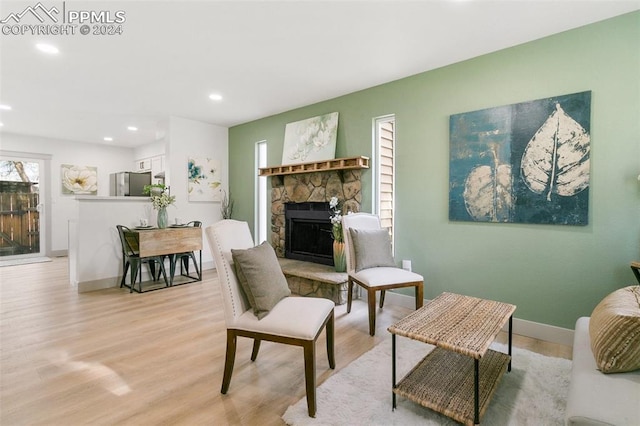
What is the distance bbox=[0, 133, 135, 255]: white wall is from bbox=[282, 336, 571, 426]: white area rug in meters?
6.85

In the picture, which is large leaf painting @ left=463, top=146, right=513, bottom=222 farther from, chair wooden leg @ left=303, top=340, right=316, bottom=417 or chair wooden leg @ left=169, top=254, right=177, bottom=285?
chair wooden leg @ left=169, top=254, right=177, bottom=285

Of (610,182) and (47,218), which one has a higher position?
(610,182)

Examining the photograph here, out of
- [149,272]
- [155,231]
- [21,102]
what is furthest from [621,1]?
[21,102]

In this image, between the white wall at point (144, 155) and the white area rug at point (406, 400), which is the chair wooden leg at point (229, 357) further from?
the white wall at point (144, 155)

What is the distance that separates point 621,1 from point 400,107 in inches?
71.0

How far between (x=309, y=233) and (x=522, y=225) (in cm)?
260

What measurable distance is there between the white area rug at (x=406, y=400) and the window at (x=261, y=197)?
336 centimetres

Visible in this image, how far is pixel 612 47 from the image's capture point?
7.64 feet

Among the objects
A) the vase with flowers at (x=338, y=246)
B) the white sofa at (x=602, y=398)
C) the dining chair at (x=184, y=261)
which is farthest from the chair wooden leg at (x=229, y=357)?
the dining chair at (x=184, y=261)

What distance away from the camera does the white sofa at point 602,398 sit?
0.98 metres

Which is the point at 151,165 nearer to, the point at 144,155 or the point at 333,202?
the point at 144,155

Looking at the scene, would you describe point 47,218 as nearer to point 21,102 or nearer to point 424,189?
point 21,102

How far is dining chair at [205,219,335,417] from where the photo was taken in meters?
1.65

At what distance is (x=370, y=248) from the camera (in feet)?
9.93
